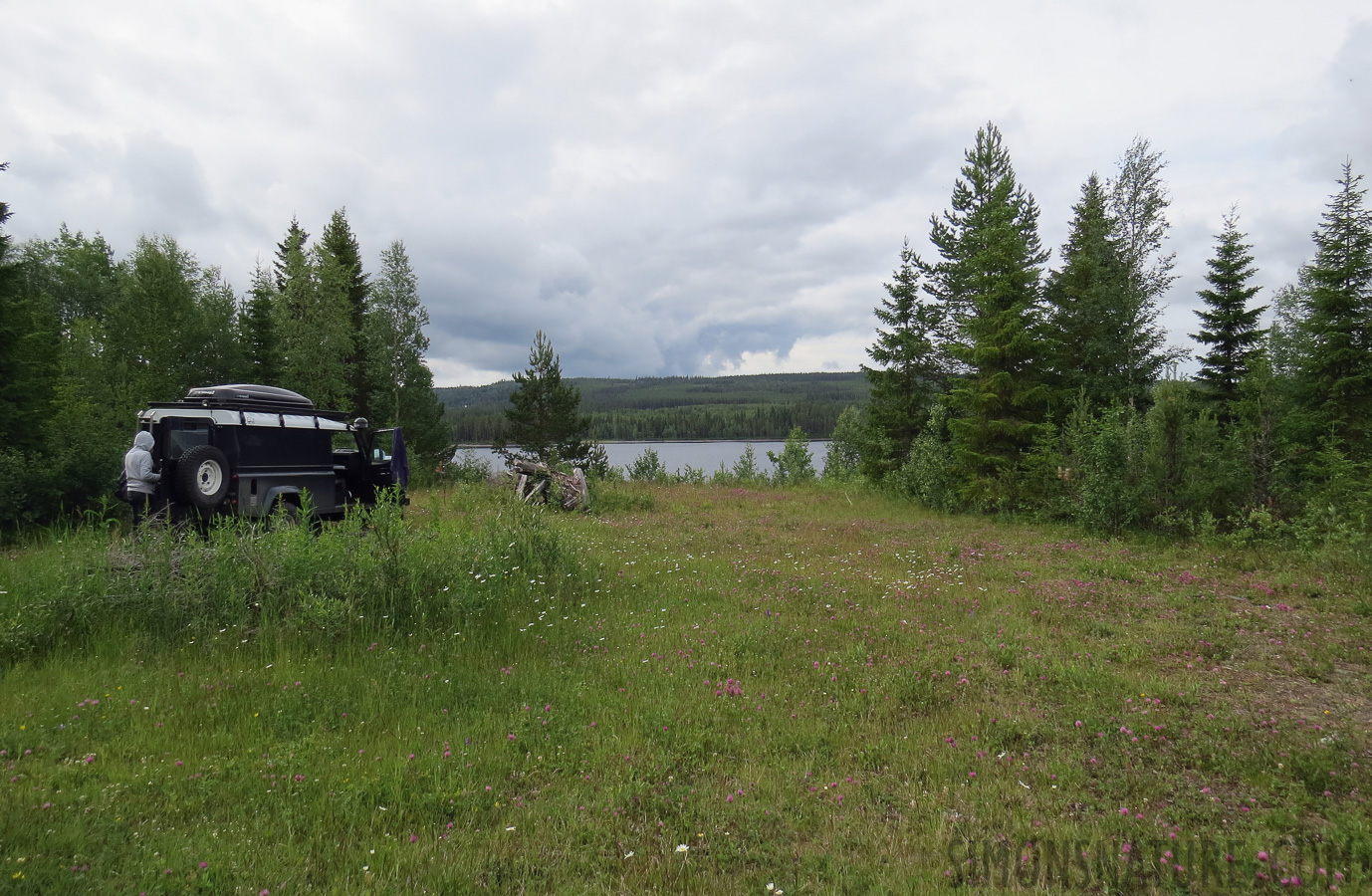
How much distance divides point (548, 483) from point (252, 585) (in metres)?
12.2

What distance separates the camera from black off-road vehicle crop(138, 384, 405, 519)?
9.36m

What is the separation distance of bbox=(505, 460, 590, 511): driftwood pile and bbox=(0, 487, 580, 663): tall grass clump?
1018cm

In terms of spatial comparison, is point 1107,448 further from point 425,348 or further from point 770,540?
point 425,348

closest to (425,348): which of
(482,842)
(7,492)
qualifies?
(7,492)

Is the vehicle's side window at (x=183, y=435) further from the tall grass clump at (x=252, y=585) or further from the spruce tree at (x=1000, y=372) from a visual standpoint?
the spruce tree at (x=1000, y=372)

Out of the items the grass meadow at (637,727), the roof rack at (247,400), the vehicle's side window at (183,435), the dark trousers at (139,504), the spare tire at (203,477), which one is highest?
the roof rack at (247,400)

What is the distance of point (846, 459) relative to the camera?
4366 cm

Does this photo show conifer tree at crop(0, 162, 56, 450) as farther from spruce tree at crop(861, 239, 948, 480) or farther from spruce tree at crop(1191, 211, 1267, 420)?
spruce tree at crop(1191, 211, 1267, 420)

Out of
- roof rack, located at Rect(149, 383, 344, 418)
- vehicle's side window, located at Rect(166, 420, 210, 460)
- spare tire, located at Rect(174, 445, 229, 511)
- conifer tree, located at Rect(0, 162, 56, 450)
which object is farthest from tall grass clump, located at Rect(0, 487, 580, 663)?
conifer tree, located at Rect(0, 162, 56, 450)

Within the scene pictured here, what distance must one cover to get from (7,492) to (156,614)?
30.7ft

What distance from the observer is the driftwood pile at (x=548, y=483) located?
18.3m

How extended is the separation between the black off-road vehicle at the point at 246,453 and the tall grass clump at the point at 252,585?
123 cm

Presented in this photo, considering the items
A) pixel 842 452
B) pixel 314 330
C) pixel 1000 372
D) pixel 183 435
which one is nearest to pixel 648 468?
pixel 842 452

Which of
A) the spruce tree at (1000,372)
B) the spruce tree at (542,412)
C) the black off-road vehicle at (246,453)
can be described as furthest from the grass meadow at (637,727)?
the spruce tree at (542,412)
